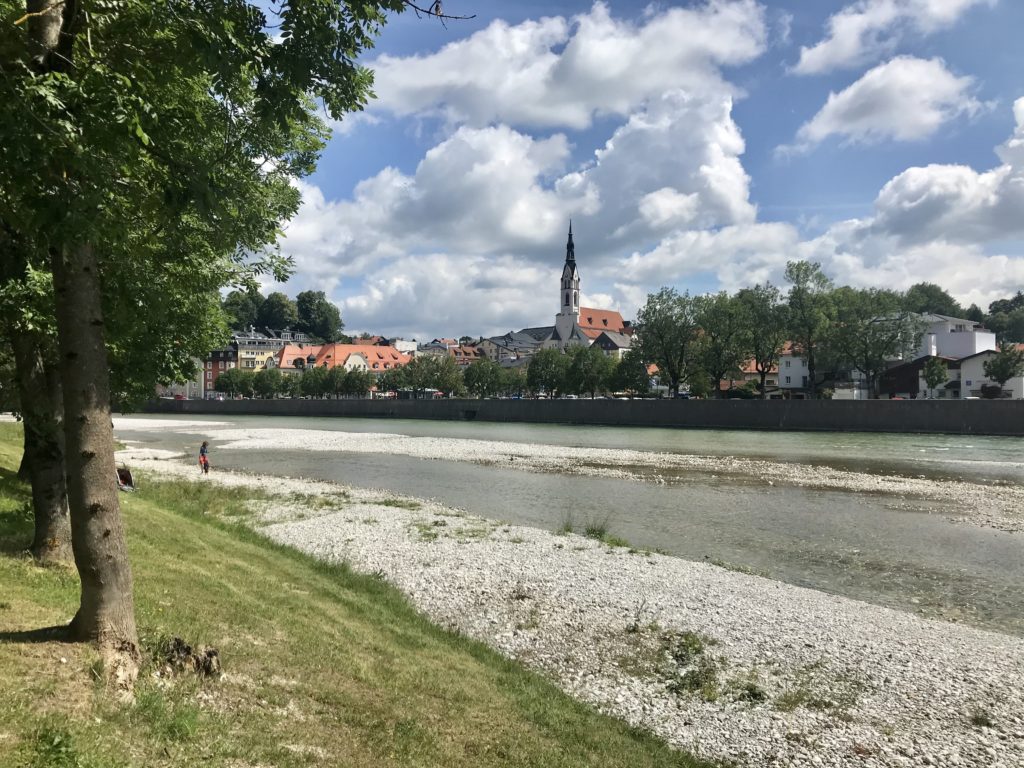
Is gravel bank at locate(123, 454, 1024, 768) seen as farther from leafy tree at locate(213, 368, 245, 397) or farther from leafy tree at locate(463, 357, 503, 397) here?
leafy tree at locate(213, 368, 245, 397)

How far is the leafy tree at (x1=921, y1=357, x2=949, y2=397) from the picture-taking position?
91.1 meters

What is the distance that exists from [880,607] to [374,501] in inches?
708

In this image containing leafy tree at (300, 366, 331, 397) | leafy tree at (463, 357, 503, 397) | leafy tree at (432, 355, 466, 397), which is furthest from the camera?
leafy tree at (300, 366, 331, 397)

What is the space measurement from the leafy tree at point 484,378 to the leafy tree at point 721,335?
148 feet

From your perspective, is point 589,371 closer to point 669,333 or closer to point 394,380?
point 669,333

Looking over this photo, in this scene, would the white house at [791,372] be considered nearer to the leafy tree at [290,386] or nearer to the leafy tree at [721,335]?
the leafy tree at [721,335]

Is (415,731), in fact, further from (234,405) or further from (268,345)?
(268,345)

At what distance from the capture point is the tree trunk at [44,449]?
9305 mm

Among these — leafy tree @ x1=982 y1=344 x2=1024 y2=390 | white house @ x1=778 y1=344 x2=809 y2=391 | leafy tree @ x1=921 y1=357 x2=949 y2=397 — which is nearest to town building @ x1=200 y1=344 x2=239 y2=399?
white house @ x1=778 y1=344 x2=809 y2=391

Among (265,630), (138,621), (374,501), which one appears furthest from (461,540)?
(138,621)

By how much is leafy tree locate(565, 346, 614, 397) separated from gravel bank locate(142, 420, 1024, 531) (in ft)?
181

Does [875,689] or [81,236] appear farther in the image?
[875,689]

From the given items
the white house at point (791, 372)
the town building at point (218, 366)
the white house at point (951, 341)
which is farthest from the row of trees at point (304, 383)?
the white house at point (951, 341)

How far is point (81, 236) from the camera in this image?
4660 millimetres
